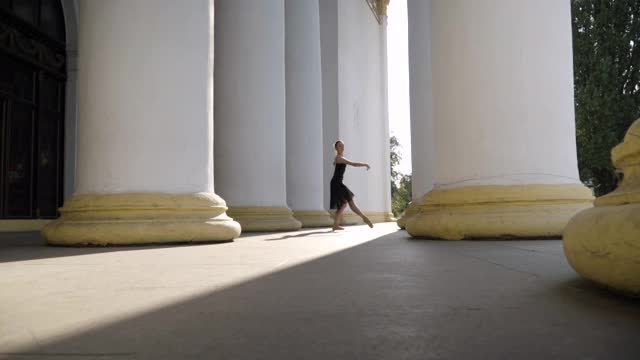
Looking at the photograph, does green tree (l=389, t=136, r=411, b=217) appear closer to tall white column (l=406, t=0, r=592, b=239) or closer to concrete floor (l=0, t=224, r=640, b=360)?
tall white column (l=406, t=0, r=592, b=239)

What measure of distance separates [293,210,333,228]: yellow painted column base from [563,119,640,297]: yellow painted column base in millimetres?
13213

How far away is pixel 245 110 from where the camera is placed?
12.7m

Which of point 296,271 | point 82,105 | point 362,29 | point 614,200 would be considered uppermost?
point 362,29

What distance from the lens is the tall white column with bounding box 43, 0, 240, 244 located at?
779 centimetres

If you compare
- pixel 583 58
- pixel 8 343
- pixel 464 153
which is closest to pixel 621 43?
pixel 583 58

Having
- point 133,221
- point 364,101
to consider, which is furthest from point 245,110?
point 364,101

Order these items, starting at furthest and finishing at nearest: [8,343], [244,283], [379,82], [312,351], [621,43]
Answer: [621,43]
[379,82]
[244,283]
[8,343]
[312,351]

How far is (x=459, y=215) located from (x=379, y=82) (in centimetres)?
2441

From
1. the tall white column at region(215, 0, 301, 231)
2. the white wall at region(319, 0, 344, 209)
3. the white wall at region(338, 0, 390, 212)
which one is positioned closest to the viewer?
the tall white column at region(215, 0, 301, 231)

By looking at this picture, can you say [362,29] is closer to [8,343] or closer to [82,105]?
[82,105]

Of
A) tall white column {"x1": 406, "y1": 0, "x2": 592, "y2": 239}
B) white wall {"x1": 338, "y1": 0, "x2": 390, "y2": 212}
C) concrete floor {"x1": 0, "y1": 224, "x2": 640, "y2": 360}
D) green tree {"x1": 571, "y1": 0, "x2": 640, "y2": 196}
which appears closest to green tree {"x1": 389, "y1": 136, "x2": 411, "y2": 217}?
green tree {"x1": 571, "y1": 0, "x2": 640, "y2": 196}

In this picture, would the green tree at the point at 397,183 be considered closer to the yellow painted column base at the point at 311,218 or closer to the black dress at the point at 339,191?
the yellow painted column base at the point at 311,218

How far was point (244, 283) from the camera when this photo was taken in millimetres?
3691

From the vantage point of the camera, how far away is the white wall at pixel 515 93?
760 cm
